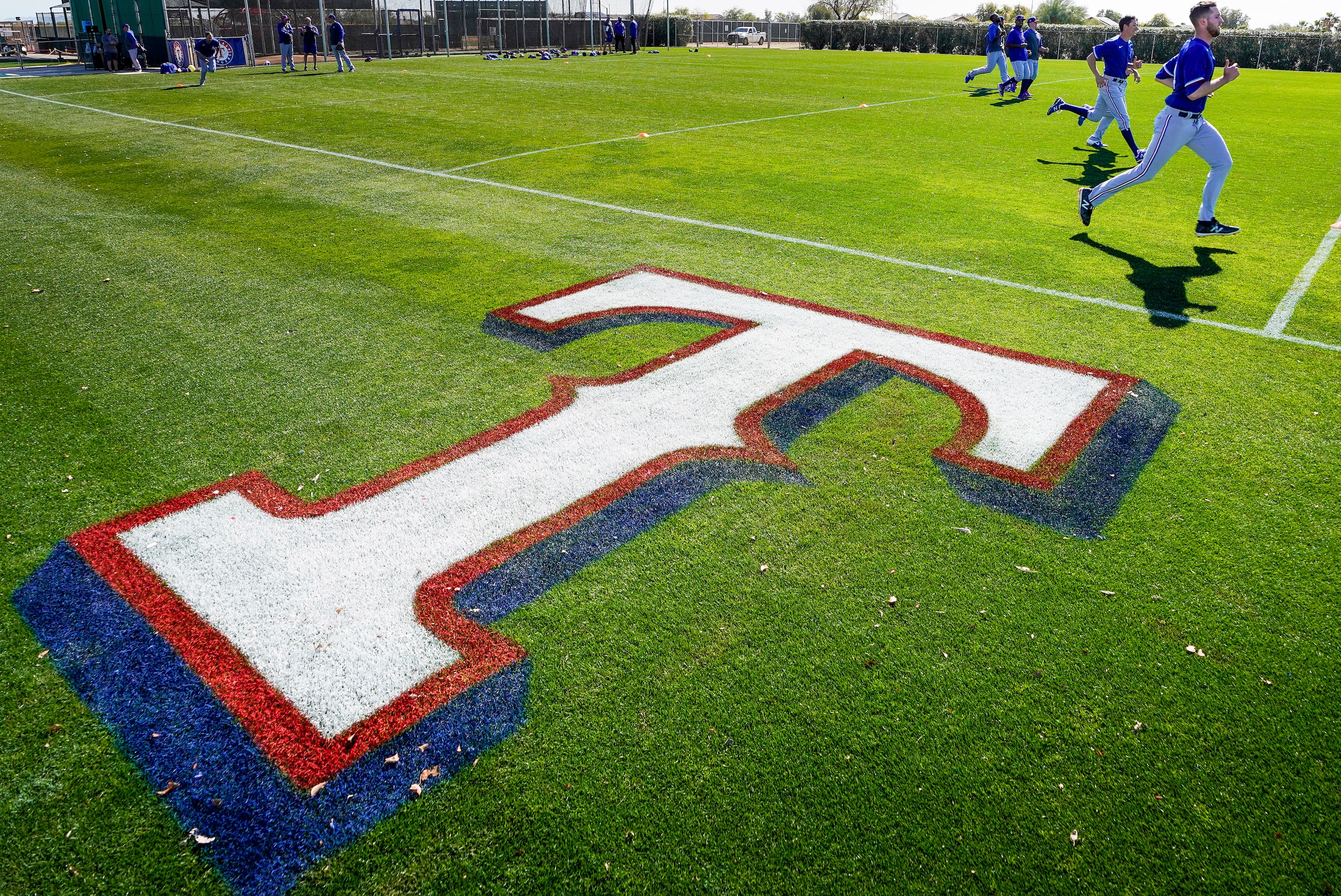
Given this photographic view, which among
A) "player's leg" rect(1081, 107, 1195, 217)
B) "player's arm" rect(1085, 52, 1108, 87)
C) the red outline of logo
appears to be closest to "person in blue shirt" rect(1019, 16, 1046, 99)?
"player's arm" rect(1085, 52, 1108, 87)

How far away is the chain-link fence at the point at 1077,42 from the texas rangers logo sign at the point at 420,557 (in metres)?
33.8

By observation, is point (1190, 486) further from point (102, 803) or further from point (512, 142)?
point (512, 142)

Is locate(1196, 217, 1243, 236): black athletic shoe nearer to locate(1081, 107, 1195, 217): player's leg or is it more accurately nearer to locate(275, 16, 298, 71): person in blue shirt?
locate(1081, 107, 1195, 217): player's leg

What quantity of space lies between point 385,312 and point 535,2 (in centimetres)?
4540

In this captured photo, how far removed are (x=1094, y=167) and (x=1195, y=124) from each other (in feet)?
18.9

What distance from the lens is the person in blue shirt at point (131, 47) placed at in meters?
30.1

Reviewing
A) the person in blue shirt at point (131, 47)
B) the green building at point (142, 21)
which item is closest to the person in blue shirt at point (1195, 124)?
the person in blue shirt at point (131, 47)

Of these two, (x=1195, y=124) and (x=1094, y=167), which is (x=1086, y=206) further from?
(x=1094, y=167)

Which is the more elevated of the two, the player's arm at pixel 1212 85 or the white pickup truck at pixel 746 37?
the white pickup truck at pixel 746 37

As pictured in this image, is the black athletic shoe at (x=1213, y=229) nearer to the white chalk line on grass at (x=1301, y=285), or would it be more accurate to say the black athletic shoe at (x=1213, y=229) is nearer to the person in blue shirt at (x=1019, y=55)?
the white chalk line on grass at (x=1301, y=285)

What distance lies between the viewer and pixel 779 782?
110 inches

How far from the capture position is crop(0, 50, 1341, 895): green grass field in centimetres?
259

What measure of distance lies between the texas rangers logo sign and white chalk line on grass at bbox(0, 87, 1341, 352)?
169cm

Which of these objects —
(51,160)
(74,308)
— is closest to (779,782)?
(74,308)
